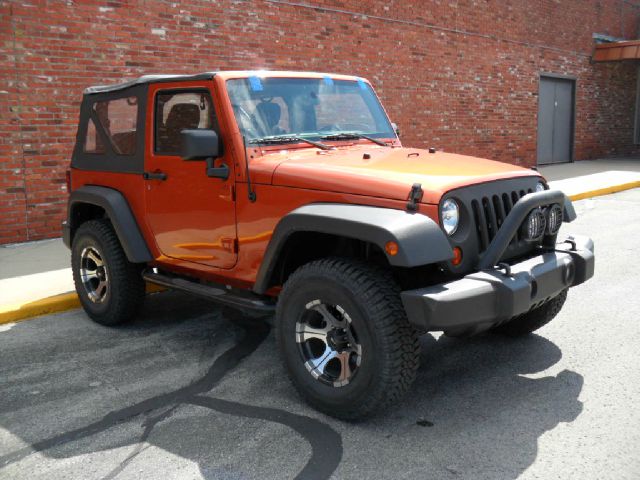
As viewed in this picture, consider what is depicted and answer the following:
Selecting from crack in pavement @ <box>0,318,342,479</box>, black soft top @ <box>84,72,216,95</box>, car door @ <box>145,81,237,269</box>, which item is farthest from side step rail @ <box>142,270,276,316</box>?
black soft top @ <box>84,72,216,95</box>

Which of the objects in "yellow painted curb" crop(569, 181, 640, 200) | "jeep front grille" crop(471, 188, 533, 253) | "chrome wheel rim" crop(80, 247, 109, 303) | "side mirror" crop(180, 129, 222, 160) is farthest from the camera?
"yellow painted curb" crop(569, 181, 640, 200)

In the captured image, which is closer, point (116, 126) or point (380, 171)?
point (380, 171)

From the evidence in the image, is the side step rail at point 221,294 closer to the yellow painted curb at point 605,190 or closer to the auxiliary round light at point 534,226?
the auxiliary round light at point 534,226

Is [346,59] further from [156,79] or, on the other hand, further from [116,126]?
[156,79]

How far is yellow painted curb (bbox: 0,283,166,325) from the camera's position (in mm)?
5594

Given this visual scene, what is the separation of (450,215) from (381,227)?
1.56ft

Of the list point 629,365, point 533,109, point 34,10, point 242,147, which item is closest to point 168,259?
point 242,147

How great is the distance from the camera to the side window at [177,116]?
4375 millimetres

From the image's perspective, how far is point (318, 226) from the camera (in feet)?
11.5

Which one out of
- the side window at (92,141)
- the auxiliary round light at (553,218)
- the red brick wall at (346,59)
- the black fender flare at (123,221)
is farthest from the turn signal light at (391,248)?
the red brick wall at (346,59)

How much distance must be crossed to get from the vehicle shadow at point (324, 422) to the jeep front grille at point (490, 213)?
879 mm

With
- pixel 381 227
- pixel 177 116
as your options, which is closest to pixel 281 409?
pixel 381 227

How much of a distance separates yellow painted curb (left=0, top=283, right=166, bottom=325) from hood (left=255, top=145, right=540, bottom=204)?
2.16 m

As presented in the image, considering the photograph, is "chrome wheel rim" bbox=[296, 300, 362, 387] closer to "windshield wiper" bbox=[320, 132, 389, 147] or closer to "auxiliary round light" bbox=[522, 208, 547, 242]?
"auxiliary round light" bbox=[522, 208, 547, 242]
